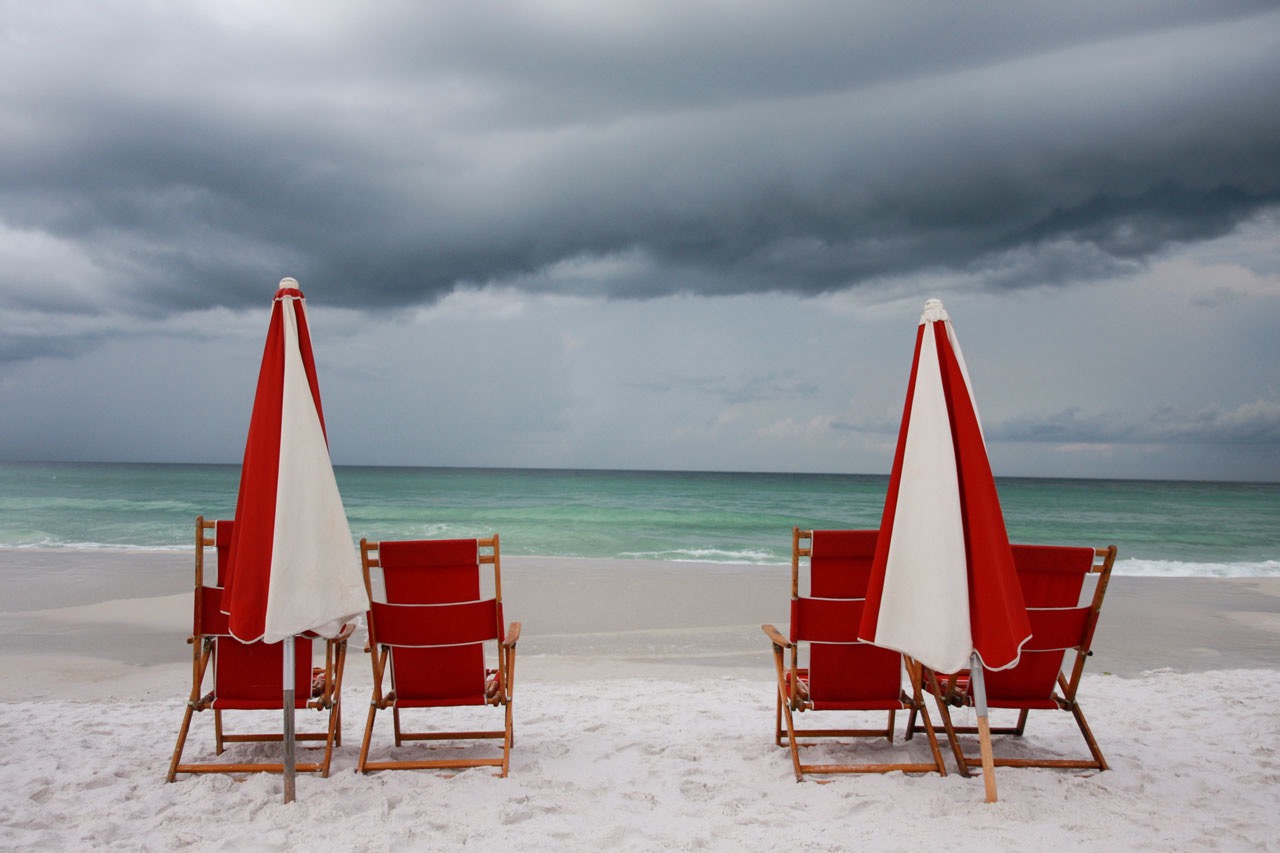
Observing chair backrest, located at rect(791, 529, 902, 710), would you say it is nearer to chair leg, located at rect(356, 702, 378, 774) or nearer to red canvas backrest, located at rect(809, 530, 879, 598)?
red canvas backrest, located at rect(809, 530, 879, 598)

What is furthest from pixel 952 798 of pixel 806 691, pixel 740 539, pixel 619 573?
pixel 740 539

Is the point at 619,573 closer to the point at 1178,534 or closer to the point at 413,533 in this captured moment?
the point at 413,533

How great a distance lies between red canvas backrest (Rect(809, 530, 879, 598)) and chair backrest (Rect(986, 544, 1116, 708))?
68cm

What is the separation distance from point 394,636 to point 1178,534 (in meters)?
28.7

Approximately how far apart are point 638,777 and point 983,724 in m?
1.58

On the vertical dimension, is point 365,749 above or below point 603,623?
above

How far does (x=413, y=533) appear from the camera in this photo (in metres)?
23.3

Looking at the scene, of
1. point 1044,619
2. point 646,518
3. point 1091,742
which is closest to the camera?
point 1044,619

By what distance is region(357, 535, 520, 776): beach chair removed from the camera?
3.69 metres

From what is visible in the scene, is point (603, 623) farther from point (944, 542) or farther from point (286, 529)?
point (944, 542)

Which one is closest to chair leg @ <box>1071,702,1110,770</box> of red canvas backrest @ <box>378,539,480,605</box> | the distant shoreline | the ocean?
the distant shoreline

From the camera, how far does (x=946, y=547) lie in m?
3.29

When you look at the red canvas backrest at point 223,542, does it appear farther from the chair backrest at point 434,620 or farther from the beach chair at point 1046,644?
the beach chair at point 1046,644

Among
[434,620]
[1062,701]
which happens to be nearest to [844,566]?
[1062,701]
